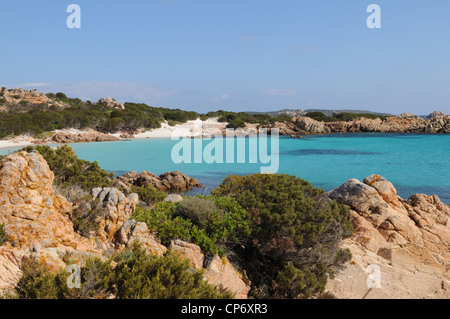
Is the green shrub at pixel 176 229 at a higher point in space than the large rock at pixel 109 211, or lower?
lower

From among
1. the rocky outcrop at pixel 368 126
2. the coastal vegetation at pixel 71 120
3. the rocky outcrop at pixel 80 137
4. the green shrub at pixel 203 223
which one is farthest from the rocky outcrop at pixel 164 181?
the rocky outcrop at pixel 368 126

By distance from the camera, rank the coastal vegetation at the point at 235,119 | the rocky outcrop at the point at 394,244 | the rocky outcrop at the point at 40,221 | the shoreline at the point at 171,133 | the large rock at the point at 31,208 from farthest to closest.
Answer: the coastal vegetation at the point at 235,119, the shoreline at the point at 171,133, the rocky outcrop at the point at 394,244, the large rock at the point at 31,208, the rocky outcrop at the point at 40,221

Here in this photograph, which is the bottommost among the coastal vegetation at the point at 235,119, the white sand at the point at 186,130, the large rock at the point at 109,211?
the large rock at the point at 109,211

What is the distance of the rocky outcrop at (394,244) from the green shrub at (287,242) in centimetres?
75

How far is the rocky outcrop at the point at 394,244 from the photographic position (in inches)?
301

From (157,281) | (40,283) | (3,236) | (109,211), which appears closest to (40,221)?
(3,236)

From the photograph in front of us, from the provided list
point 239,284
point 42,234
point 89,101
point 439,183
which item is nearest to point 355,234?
point 239,284

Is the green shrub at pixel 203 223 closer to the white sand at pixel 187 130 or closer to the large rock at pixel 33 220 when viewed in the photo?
the large rock at pixel 33 220

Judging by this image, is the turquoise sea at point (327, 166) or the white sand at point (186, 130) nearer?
the turquoise sea at point (327, 166)

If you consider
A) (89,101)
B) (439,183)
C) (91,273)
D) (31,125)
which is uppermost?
(89,101)

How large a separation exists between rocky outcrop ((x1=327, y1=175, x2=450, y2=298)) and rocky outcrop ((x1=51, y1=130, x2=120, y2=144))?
41074 mm

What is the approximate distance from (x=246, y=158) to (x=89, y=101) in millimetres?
49908

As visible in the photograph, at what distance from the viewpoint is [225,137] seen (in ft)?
191
